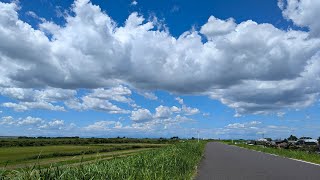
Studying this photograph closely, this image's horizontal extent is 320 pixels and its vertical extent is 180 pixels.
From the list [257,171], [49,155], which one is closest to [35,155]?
[49,155]

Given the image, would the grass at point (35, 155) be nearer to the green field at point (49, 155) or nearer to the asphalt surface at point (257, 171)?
the green field at point (49, 155)

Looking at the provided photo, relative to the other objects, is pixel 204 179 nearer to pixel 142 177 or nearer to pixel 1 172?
pixel 142 177

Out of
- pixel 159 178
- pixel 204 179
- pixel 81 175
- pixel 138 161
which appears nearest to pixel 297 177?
pixel 204 179

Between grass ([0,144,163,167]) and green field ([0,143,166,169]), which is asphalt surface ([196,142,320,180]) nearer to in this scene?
green field ([0,143,166,169])

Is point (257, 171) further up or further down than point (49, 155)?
further down

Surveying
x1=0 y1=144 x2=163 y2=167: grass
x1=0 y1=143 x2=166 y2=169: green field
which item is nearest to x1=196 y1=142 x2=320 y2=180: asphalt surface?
x1=0 y1=143 x2=166 y2=169: green field

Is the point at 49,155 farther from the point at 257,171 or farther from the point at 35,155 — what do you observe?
the point at 257,171

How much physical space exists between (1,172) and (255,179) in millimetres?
12727

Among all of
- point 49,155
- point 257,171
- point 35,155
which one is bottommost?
point 257,171

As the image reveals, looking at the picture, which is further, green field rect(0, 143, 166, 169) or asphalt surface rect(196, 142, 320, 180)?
green field rect(0, 143, 166, 169)

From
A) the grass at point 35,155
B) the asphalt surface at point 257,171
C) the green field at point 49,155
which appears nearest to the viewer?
the asphalt surface at point 257,171

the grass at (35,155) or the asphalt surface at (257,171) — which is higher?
the grass at (35,155)

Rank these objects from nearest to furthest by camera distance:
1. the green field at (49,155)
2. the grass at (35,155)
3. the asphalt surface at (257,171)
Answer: the asphalt surface at (257,171) < the green field at (49,155) < the grass at (35,155)

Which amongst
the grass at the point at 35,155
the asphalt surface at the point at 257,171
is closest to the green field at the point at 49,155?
the grass at the point at 35,155
